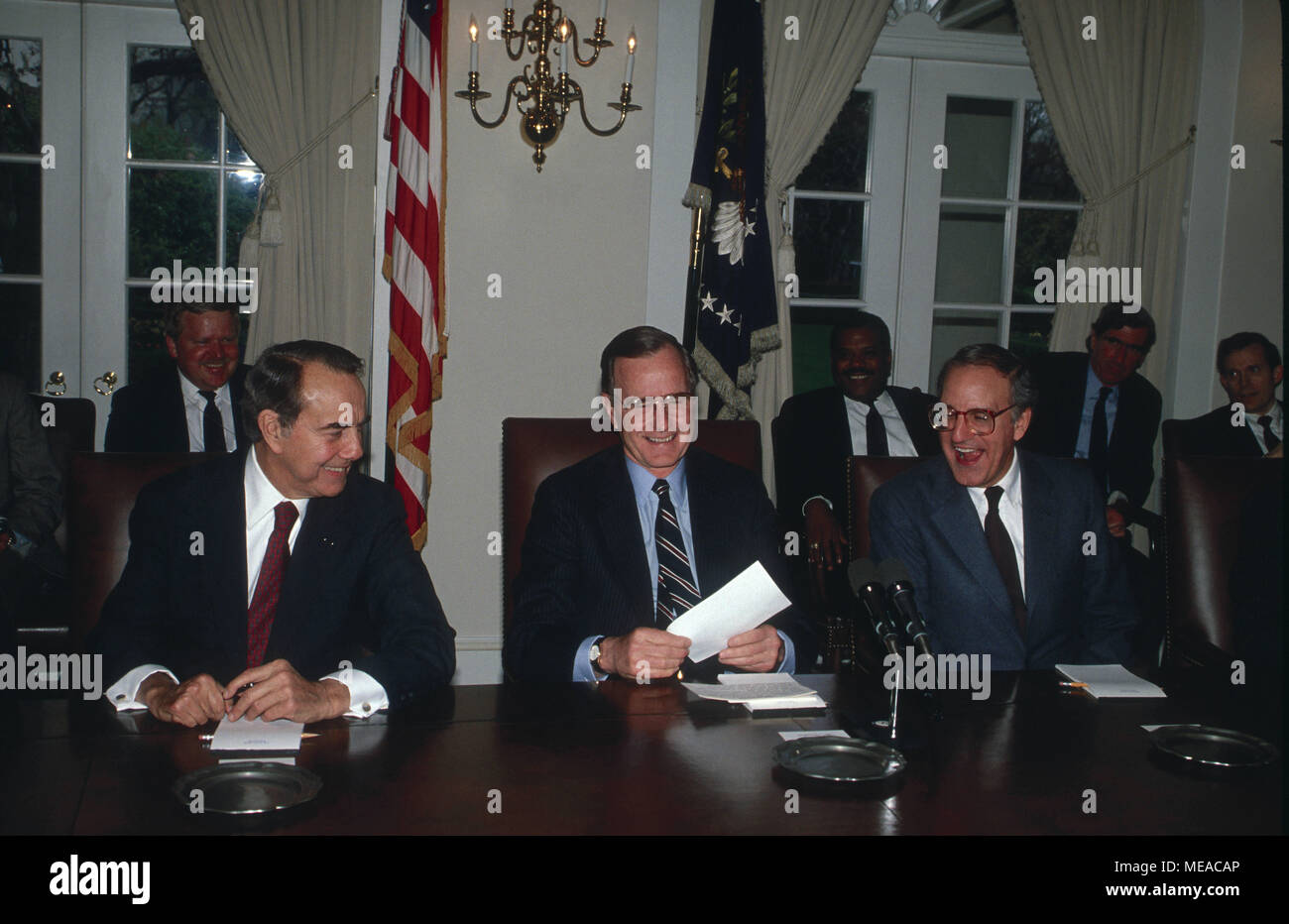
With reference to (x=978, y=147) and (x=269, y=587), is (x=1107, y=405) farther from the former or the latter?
(x=269, y=587)

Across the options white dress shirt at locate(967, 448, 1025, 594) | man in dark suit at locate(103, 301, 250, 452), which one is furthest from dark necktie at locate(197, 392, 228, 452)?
white dress shirt at locate(967, 448, 1025, 594)

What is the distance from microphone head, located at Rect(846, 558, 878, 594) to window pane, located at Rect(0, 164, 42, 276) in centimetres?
365

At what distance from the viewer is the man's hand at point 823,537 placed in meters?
3.47

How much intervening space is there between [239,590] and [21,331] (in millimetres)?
2695

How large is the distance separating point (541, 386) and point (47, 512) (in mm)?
1817

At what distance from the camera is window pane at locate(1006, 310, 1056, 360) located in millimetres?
4883

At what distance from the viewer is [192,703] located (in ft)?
5.38

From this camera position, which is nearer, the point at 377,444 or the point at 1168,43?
the point at 377,444

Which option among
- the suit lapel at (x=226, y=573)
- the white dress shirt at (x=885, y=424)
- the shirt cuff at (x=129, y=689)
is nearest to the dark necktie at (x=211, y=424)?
the suit lapel at (x=226, y=573)

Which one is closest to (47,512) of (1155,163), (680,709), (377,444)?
(377,444)

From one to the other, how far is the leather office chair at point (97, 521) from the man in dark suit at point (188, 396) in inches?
59.5

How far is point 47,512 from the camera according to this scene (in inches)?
133
